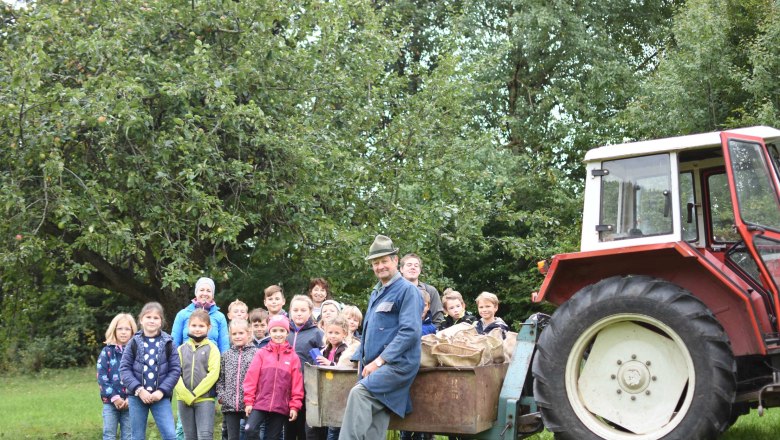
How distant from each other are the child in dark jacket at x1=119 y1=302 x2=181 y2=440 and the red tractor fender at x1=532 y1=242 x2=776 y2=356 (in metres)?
3.30

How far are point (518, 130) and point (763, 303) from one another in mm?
17120

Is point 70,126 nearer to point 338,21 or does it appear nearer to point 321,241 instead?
point 321,241

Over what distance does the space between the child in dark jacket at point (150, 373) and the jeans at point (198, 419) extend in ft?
0.45

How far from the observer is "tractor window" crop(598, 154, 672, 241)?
21.8 feet

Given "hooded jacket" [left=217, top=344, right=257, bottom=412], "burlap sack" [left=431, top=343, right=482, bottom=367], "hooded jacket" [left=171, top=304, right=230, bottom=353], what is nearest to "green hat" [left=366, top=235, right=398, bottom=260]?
"burlap sack" [left=431, top=343, right=482, bottom=367]

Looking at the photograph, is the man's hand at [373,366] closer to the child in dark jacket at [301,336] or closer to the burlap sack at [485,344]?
the burlap sack at [485,344]

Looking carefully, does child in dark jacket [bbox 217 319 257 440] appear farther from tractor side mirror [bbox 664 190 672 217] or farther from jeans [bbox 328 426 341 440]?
tractor side mirror [bbox 664 190 672 217]

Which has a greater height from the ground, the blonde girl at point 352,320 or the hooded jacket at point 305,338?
the blonde girl at point 352,320

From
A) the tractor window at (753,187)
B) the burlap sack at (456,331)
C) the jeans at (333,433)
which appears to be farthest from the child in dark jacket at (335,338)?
→ the tractor window at (753,187)

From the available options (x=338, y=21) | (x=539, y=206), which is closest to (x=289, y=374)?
(x=338, y=21)

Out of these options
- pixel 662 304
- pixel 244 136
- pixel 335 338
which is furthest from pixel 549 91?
pixel 662 304

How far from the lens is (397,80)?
15.1m

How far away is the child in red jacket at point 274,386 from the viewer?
780cm

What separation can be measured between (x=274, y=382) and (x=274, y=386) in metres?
0.03
